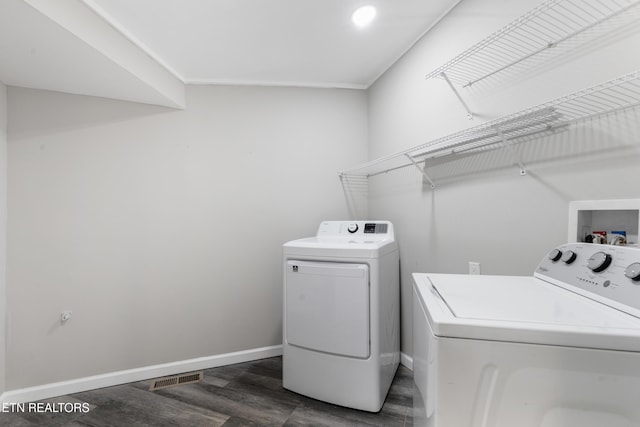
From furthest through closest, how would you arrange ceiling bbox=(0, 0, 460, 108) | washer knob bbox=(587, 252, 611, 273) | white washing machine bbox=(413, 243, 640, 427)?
ceiling bbox=(0, 0, 460, 108) → washer knob bbox=(587, 252, 611, 273) → white washing machine bbox=(413, 243, 640, 427)

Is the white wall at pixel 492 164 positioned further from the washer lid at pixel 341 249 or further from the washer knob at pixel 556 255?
the washer lid at pixel 341 249

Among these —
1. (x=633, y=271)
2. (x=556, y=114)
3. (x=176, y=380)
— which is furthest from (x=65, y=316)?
(x=556, y=114)

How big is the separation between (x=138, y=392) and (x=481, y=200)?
2428mm

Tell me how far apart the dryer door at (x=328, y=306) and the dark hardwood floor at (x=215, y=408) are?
34cm

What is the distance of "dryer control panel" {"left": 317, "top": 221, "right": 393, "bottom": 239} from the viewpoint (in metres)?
2.12

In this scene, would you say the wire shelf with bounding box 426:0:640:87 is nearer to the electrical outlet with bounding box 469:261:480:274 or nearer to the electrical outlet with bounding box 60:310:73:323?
the electrical outlet with bounding box 469:261:480:274

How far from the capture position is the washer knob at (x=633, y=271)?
0.72 meters

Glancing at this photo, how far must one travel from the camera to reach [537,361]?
1.97ft

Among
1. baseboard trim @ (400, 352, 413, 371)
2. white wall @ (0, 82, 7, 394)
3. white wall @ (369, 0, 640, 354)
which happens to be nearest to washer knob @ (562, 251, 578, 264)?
white wall @ (369, 0, 640, 354)

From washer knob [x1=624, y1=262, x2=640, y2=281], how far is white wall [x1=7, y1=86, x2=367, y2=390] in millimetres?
1885

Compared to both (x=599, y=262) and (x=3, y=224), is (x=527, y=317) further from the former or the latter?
(x=3, y=224)

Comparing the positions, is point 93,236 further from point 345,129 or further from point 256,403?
point 345,129

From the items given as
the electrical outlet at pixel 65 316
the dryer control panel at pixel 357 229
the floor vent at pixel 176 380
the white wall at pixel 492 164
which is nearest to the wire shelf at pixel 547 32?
the white wall at pixel 492 164

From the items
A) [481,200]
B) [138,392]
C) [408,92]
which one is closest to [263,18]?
[408,92]
